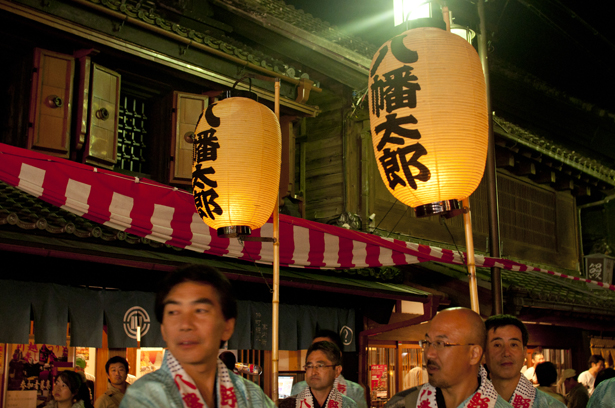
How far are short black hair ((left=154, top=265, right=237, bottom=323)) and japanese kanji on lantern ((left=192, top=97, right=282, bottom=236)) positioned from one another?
341cm

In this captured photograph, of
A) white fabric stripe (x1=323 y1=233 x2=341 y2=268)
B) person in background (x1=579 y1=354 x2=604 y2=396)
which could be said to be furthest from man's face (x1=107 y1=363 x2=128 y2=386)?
person in background (x1=579 y1=354 x2=604 y2=396)

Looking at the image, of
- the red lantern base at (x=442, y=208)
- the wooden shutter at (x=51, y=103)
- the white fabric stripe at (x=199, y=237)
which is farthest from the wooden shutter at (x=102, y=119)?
the red lantern base at (x=442, y=208)

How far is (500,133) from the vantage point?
1486 centimetres

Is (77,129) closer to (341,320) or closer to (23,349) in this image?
(23,349)

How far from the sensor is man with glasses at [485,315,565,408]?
4.49 meters

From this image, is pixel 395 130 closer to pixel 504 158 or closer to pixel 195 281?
pixel 195 281

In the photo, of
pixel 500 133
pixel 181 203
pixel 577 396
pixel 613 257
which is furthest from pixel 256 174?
pixel 613 257

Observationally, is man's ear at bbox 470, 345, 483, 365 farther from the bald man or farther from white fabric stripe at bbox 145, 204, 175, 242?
white fabric stripe at bbox 145, 204, 175, 242

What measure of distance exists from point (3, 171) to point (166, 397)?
5277mm

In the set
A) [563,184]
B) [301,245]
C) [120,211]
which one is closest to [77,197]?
[120,211]

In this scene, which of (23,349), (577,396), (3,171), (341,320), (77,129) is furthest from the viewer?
(341,320)

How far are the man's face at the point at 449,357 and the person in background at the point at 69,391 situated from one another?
5220 mm

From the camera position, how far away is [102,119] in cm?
919

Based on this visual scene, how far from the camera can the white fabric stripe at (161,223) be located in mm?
7875
